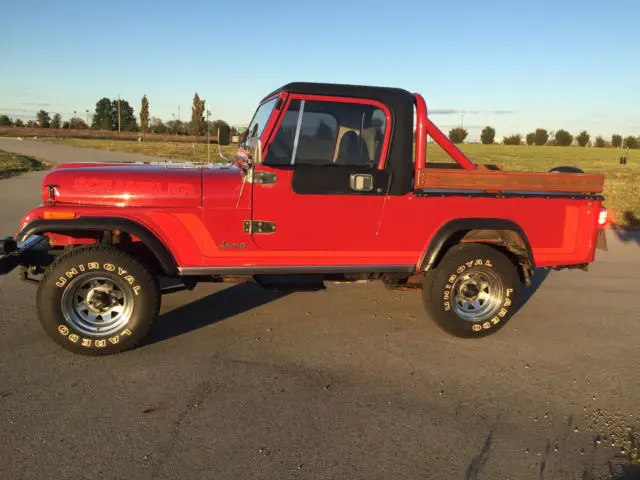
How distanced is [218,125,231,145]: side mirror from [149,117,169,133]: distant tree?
7799cm

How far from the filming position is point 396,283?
5.12 metres

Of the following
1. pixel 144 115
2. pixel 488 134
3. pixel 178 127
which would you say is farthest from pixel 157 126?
pixel 488 134

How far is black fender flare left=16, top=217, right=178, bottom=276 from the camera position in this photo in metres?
4.04

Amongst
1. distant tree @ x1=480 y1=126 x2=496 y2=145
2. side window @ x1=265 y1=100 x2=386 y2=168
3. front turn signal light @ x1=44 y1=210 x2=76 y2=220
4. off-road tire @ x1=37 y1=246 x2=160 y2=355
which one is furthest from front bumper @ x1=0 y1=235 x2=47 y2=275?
distant tree @ x1=480 y1=126 x2=496 y2=145

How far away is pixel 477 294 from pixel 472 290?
2.4 inches

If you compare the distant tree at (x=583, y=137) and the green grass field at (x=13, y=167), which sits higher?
the distant tree at (x=583, y=137)

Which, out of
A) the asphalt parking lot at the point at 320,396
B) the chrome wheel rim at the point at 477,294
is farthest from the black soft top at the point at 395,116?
the asphalt parking lot at the point at 320,396

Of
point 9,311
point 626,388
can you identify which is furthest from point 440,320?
point 9,311

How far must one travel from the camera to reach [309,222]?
442 centimetres

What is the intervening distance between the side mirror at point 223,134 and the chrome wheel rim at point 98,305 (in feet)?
5.93

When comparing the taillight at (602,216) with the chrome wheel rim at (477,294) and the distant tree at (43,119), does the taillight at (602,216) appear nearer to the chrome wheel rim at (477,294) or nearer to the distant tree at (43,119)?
the chrome wheel rim at (477,294)

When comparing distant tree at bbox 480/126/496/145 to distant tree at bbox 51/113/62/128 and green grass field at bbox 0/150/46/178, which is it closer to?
green grass field at bbox 0/150/46/178

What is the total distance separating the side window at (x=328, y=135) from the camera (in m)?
4.41

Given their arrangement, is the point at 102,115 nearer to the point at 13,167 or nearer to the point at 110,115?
the point at 110,115
